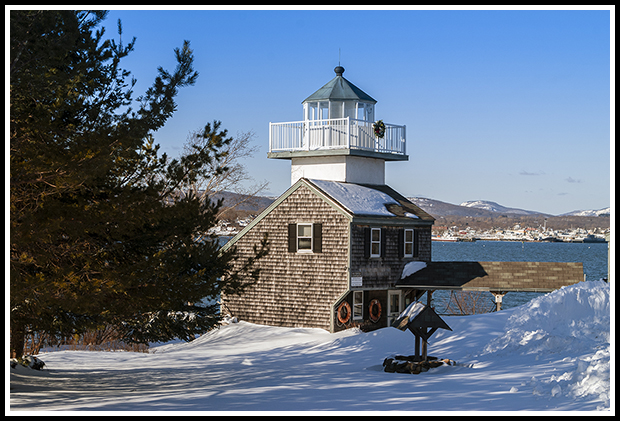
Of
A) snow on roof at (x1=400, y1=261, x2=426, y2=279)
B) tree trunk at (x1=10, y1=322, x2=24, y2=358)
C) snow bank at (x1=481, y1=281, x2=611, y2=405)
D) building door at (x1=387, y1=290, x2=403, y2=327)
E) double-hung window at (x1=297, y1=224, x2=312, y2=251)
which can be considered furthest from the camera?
snow on roof at (x1=400, y1=261, x2=426, y2=279)

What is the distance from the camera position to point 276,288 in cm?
2656

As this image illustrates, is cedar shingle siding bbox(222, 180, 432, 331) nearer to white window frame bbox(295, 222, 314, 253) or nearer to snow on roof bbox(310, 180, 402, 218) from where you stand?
white window frame bbox(295, 222, 314, 253)

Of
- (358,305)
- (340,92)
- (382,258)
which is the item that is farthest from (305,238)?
(340,92)

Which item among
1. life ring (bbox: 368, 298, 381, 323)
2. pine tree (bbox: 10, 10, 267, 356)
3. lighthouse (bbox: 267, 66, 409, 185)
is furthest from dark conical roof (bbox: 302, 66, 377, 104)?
pine tree (bbox: 10, 10, 267, 356)

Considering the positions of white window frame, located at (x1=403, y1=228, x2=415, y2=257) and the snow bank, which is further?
white window frame, located at (x1=403, y1=228, x2=415, y2=257)

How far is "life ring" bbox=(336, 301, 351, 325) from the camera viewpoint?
998 inches

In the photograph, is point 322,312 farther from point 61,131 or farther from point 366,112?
point 61,131

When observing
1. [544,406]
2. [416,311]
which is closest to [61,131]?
[416,311]

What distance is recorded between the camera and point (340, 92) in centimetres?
2884

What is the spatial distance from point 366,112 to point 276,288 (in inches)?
329

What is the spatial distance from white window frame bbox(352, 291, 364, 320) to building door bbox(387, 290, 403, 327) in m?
1.48

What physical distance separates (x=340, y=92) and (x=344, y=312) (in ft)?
30.4

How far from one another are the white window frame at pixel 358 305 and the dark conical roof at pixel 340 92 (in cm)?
805

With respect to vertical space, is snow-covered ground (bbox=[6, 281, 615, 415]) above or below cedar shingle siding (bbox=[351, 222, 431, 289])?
below
